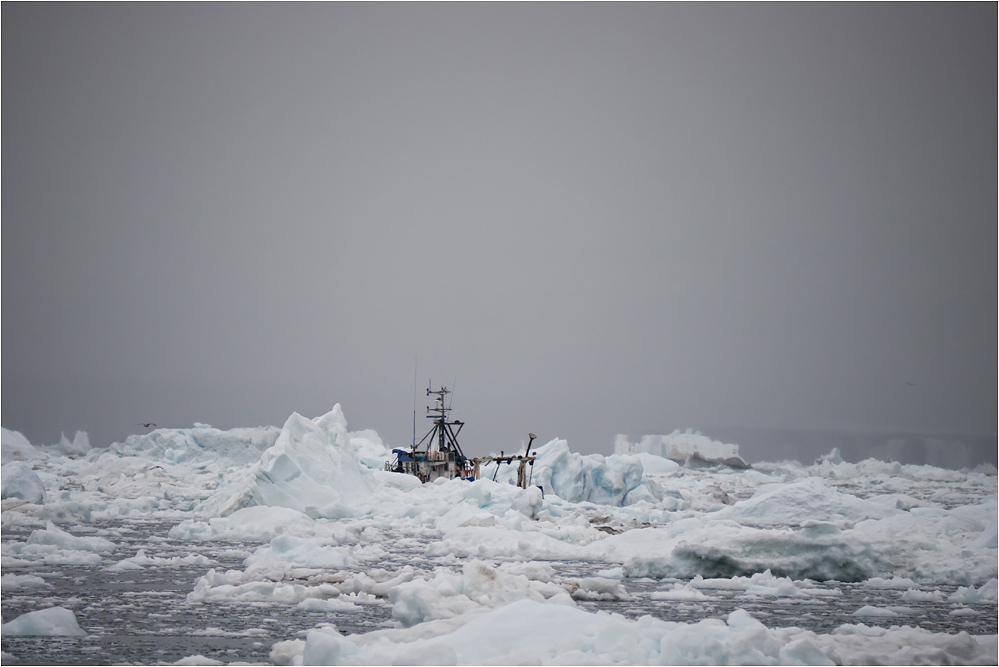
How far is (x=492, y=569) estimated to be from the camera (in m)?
8.98

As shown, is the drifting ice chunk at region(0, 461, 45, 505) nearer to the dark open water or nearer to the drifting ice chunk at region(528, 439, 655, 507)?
the dark open water

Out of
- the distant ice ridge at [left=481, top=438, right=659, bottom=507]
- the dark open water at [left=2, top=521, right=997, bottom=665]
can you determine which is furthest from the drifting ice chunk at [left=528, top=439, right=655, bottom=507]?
the dark open water at [left=2, top=521, right=997, bottom=665]

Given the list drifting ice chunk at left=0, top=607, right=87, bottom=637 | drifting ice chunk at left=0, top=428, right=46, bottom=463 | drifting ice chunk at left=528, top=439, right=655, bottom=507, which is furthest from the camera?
drifting ice chunk at left=0, top=428, right=46, bottom=463

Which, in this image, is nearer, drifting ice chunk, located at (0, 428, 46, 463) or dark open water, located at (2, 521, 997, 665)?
dark open water, located at (2, 521, 997, 665)

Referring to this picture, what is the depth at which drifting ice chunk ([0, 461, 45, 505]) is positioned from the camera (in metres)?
20.4

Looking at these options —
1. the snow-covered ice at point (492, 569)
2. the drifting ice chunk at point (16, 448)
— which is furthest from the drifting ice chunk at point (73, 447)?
the snow-covered ice at point (492, 569)

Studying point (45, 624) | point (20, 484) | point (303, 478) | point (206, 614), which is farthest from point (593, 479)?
point (45, 624)

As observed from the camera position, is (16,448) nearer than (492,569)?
No

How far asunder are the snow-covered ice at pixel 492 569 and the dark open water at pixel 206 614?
6 centimetres

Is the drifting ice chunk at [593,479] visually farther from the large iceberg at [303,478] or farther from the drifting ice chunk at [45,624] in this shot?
the drifting ice chunk at [45,624]

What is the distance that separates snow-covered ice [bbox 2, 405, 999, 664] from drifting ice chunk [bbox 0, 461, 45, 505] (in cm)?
5

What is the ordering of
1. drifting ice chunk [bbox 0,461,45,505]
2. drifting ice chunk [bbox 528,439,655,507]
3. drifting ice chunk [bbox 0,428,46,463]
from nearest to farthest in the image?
drifting ice chunk [bbox 0,461,45,505] → drifting ice chunk [bbox 528,439,655,507] → drifting ice chunk [bbox 0,428,46,463]

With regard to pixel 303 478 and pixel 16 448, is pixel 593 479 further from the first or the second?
pixel 16 448

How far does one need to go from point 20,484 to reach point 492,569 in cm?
1690
